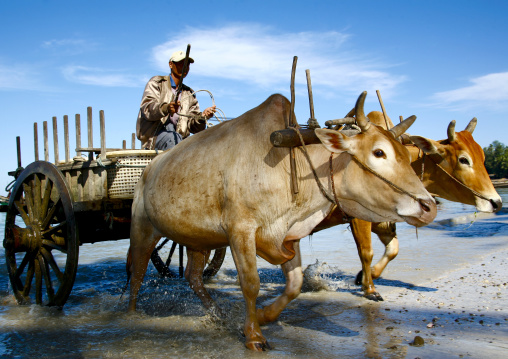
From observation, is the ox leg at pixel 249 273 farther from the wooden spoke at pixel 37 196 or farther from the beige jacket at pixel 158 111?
the wooden spoke at pixel 37 196

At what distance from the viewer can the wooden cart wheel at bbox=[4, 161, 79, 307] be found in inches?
201

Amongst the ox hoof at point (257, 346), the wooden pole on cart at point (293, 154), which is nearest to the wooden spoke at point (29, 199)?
the ox hoof at point (257, 346)

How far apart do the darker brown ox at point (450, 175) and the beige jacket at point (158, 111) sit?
6.87 feet

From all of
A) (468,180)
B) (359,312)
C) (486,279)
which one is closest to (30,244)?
(359,312)

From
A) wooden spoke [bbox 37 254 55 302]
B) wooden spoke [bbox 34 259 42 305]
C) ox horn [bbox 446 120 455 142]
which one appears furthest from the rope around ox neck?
wooden spoke [bbox 34 259 42 305]

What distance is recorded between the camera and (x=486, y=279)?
6391 mm

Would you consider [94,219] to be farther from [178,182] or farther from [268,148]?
[268,148]

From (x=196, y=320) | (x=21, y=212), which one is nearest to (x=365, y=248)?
(x=196, y=320)

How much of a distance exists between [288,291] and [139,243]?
171cm

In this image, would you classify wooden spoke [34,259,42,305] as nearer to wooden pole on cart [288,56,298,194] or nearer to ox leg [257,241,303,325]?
ox leg [257,241,303,325]

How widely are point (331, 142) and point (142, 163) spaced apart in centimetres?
253

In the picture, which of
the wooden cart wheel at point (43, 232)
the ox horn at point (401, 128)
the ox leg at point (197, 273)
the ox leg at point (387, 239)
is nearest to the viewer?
the ox horn at point (401, 128)

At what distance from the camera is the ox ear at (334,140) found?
3615 millimetres

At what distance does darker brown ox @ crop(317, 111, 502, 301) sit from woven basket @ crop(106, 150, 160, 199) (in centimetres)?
211
